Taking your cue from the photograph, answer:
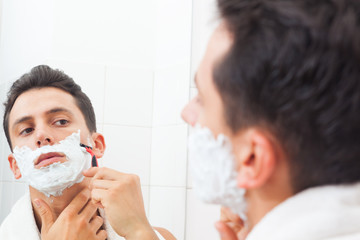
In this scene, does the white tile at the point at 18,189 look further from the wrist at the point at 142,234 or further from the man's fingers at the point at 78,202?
the wrist at the point at 142,234

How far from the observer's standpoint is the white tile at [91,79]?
166cm

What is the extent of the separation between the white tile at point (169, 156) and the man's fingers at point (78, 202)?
0.49m

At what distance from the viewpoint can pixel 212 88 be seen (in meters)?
0.61

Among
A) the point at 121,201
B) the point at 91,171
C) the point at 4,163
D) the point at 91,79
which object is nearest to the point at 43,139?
the point at 91,171

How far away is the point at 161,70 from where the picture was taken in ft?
5.79

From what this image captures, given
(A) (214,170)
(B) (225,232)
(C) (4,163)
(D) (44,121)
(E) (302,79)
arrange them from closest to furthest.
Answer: (E) (302,79) < (A) (214,170) < (B) (225,232) < (D) (44,121) < (C) (4,163)

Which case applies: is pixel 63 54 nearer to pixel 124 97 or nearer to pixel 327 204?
pixel 124 97

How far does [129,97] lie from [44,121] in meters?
0.59

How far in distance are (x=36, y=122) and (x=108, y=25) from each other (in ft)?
2.26

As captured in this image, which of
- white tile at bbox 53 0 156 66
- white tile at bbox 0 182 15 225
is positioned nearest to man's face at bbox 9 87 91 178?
white tile at bbox 0 182 15 225

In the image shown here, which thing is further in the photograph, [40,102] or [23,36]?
[23,36]

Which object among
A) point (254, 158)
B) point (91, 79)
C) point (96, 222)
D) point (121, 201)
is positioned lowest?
point (96, 222)

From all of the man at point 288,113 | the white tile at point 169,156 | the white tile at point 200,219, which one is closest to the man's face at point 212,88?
the man at point 288,113

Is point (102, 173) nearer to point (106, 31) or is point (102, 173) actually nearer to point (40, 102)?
point (40, 102)
